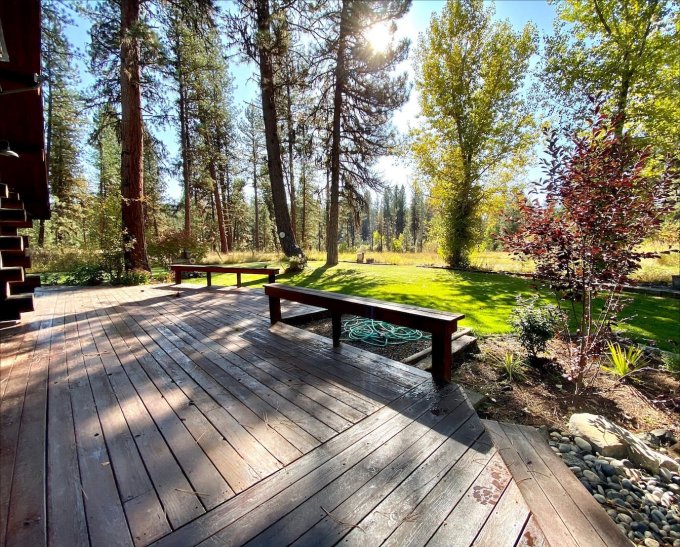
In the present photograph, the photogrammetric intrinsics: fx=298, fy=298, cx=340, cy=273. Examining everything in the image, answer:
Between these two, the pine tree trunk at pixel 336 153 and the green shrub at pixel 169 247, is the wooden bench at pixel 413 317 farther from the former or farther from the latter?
the green shrub at pixel 169 247

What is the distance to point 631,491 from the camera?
1577 mm

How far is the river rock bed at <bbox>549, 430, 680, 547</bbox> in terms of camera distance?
135cm

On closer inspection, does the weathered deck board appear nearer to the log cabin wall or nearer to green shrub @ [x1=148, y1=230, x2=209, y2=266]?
the log cabin wall

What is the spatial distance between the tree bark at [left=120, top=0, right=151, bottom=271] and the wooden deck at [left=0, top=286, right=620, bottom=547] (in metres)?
5.47

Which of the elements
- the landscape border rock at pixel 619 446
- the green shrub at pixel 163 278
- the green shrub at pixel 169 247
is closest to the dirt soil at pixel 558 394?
the landscape border rock at pixel 619 446

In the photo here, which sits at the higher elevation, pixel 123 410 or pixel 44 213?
pixel 44 213

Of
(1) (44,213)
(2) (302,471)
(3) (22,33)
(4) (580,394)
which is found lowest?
(4) (580,394)

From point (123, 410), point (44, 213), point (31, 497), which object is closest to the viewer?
point (31, 497)

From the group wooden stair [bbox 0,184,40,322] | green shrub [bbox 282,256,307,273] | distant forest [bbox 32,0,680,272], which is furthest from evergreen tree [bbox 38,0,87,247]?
wooden stair [bbox 0,184,40,322]

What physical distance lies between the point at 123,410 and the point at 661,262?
1392cm

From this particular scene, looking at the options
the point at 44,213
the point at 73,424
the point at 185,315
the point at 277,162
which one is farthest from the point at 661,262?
the point at 44,213

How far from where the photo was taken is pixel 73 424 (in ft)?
5.57

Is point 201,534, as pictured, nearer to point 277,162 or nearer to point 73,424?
point 73,424

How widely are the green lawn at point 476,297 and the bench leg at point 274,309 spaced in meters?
2.49
